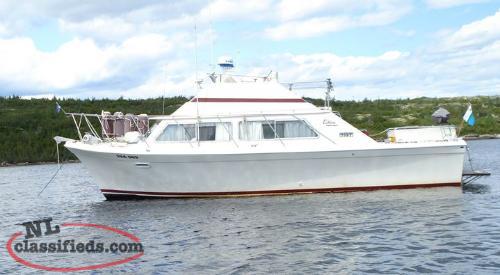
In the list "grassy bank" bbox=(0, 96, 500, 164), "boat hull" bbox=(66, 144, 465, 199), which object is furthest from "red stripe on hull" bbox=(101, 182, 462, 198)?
"grassy bank" bbox=(0, 96, 500, 164)

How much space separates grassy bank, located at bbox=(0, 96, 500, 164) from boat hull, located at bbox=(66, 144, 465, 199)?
31.8 m

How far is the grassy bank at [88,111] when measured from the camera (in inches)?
2328

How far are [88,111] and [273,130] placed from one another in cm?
5601

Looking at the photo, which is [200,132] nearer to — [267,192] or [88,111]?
[267,192]

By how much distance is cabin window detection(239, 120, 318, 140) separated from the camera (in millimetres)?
20781

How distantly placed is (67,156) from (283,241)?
165ft

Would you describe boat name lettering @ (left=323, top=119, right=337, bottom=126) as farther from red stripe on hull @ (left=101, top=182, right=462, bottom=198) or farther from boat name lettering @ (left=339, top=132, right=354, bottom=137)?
red stripe on hull @ (left=101, top=182, right=462, bottom=198)

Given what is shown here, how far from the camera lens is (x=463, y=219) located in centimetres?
1512

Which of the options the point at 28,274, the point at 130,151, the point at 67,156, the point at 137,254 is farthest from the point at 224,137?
the point at 67,156

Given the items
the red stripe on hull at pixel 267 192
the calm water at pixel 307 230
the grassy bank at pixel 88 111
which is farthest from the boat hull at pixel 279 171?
the grassy bank at pixel 88 111

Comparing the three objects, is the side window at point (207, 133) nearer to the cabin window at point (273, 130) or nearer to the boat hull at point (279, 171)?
the cabin window at point (273, 130)

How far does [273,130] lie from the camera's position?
20.7m

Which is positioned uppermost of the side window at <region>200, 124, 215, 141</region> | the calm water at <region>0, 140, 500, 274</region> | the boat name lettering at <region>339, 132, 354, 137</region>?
the side window at <region>200, 124, 215, 141</region>

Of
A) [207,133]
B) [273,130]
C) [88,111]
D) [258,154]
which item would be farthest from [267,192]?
[88,111]
